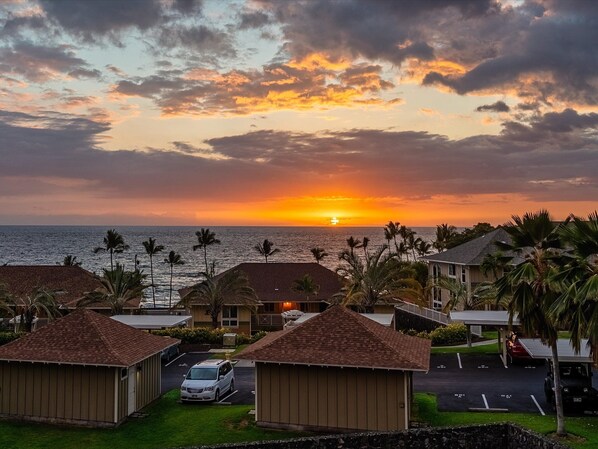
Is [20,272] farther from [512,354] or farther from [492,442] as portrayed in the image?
[492,442]

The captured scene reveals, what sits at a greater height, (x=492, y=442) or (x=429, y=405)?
(x=492, y=442)

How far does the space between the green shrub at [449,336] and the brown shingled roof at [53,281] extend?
88.8ft

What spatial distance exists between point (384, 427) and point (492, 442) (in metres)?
5.65

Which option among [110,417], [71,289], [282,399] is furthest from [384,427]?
[71,289]

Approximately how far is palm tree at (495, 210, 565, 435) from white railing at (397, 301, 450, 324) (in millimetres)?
27313

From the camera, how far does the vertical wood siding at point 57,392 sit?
22.3 m

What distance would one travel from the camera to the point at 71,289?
175 ft

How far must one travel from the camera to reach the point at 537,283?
18391 millimetres

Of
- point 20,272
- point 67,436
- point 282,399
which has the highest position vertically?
point 20,272

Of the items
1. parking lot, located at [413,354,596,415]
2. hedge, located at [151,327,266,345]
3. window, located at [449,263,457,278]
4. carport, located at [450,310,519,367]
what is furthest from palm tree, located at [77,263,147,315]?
window, located at [449,263,457,278]

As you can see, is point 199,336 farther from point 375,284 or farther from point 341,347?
point 341,347

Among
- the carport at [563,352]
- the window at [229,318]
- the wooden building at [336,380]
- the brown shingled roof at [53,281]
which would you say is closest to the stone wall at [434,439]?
the wooden building at [336,380]

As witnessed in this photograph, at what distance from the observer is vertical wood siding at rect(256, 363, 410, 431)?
2022 cm

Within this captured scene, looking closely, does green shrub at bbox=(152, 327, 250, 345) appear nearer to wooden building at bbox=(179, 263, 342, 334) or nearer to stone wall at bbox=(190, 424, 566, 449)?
wooden building at bbox=(179, 263, 342, 334)
